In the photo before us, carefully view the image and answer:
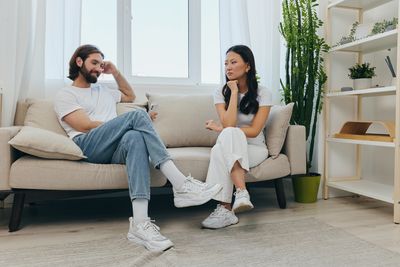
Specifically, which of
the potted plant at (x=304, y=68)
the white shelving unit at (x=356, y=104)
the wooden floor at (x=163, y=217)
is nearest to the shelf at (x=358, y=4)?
the white shelving unit at (x=356, y=104)

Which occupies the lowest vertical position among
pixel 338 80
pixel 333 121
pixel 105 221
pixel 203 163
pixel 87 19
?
pixel 105 221

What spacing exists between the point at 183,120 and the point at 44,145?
3.16 ft

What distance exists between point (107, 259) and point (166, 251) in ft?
0.81

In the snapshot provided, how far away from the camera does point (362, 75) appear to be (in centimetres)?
246

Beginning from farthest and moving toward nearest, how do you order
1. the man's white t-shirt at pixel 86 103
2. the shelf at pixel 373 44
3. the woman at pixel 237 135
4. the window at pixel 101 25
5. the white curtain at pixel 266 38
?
the white curtain at pixel 266 38
the window at pixel 101 25
the shelf at pixel 373 44
the man's white t-shirt at pixel 86 103
the woman at pixel 237 135

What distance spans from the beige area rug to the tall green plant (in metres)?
0.99

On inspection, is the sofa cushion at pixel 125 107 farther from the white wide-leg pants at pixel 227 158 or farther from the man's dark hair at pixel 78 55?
the white wide-leg pants at pixel 227 158

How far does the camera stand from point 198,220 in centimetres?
207

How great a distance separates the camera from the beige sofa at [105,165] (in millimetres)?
1740

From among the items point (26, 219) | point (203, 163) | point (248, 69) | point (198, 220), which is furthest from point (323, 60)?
point (26, 219)

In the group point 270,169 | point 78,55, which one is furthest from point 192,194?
point 78,55

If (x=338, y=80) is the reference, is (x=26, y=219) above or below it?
below

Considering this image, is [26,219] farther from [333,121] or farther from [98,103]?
[333,121]

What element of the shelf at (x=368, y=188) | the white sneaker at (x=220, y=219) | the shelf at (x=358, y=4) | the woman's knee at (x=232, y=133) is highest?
the shelf at (x=358, y=4)
